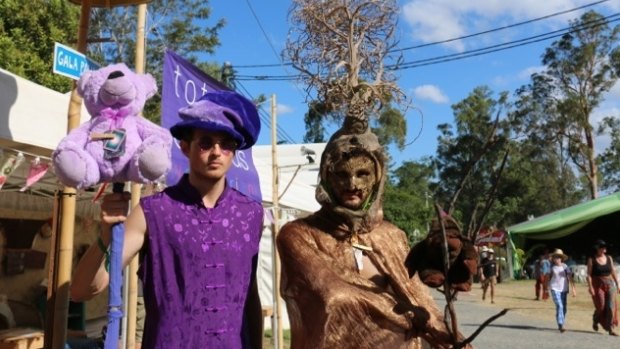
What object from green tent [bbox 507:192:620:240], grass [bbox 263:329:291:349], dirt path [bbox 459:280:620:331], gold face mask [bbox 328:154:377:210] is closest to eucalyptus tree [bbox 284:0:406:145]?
gold face mask [bbox 328:154:377:210]

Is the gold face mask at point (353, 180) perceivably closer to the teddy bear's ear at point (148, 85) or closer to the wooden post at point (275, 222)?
→ the teddy bear's ear at point (148, 85)

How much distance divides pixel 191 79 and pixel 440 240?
3790 millimetres

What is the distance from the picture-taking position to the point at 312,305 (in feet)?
7.07

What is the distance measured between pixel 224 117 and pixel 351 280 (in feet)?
2.44

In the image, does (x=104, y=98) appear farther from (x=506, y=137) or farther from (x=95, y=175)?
(x=506, y=137)

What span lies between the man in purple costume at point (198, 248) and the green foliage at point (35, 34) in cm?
1327

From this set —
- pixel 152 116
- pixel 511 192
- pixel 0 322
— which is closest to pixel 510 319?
pixel 0 322

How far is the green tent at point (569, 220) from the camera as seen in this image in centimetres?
2352

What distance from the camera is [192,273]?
204cm

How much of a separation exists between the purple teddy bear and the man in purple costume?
108 mm

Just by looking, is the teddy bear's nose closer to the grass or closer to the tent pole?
the tent pole

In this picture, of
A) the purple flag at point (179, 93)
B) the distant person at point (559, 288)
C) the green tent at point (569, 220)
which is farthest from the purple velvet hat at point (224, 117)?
the green tent at point (569, 220)

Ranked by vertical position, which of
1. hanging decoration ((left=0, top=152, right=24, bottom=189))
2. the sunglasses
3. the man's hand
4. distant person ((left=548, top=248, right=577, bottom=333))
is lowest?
distant person ((left=548, top=248, right=577, bottom=333))

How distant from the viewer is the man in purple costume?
199cm
